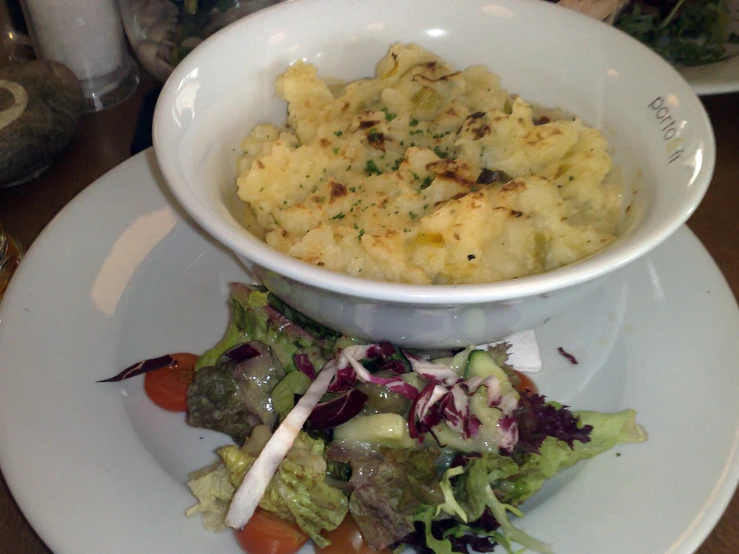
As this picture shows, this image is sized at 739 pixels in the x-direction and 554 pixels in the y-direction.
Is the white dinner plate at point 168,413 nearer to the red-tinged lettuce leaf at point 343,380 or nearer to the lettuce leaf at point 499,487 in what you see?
the lettuce leaf at point 499,487

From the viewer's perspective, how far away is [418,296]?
1116 millimetres

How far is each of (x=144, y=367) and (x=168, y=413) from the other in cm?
13

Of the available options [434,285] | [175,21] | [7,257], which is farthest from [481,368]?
[175,21]

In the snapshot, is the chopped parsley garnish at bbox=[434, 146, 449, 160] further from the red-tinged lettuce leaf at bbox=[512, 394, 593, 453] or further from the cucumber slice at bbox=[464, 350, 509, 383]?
the red-tinged lettuce leaf at bbox=[512, 394, 593, 453]

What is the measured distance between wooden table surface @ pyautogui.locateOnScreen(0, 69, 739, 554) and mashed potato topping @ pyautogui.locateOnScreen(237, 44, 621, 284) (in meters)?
0.89

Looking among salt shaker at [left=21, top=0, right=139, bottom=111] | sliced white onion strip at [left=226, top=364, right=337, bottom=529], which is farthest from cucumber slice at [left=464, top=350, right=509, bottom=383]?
salt shaker at [left=21, top=0, right=139, bottom=111]

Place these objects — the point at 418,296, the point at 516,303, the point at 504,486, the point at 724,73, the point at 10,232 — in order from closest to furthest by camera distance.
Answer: the point at 418,296 < the point at 516,303 < the point at 504,486 < the point at 10,232 < the point at 724,73

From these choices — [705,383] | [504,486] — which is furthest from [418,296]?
[705,383]

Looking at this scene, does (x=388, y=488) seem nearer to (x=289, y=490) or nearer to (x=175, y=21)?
(x=289, y=490)

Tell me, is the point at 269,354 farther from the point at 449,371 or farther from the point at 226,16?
the point at 226,16

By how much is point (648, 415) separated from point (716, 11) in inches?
97.7

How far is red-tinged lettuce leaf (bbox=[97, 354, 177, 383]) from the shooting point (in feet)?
5.20

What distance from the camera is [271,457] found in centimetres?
140

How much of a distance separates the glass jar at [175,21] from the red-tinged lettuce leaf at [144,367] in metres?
1.41
